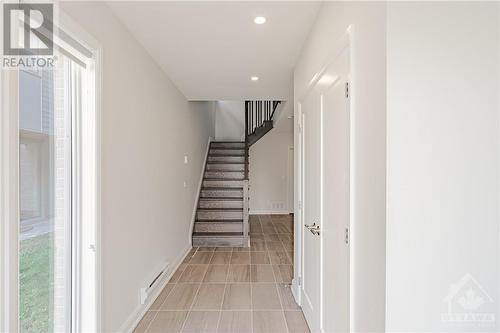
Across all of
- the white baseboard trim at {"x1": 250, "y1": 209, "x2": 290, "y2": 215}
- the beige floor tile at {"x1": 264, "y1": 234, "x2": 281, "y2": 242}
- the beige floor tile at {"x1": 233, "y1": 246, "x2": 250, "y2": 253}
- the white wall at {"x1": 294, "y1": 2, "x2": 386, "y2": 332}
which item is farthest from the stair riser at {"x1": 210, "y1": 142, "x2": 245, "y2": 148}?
the white wall at {"x1": 294, "y1": 2, "x2": 386, "y2": 332}

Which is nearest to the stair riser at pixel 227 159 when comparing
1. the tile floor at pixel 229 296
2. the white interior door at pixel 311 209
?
the tile floor at pixel 229 296

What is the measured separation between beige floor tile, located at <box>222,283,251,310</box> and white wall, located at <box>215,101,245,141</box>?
575cm

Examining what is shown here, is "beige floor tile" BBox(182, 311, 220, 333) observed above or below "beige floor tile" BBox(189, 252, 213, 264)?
above

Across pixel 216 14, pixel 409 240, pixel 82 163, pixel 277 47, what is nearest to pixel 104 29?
pixel 216 14

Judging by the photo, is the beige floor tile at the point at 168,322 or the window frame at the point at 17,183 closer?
the window frame at the point at 17,183

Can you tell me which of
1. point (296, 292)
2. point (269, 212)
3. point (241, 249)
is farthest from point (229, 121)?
point (296, 292)

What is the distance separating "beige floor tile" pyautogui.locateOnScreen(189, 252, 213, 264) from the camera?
14.8 feet

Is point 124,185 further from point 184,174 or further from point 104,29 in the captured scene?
point 184,174

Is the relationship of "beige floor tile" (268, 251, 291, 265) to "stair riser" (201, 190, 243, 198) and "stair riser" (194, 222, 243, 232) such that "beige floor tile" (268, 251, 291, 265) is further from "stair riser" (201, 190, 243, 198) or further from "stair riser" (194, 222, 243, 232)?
"stair riser" (201, 190, 243, 198)

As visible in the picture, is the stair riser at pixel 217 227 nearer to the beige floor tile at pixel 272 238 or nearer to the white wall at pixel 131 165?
the beige floor tile at pixel 272 238

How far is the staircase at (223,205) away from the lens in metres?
5.50

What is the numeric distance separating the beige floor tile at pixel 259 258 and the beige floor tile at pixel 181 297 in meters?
1.16

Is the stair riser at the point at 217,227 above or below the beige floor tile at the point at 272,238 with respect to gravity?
above

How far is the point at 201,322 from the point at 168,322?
11.6 inches
